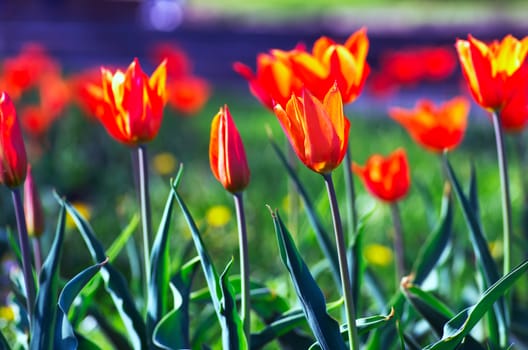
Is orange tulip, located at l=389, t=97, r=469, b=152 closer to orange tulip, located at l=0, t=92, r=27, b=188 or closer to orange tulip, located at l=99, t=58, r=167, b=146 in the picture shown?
orange tulip, located at l=99, t=58, r=167, b=146

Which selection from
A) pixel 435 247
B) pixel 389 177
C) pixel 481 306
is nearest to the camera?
pixel 481 306

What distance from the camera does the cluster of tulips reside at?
1.21 metres

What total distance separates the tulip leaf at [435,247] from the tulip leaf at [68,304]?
71 cm

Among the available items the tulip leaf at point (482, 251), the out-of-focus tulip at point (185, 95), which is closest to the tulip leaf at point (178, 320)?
the tulip leaf at point (482, 251)

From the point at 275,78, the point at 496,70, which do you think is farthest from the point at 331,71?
the point at 496,70

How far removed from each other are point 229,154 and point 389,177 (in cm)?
70

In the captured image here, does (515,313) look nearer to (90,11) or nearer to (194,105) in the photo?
(194,105)

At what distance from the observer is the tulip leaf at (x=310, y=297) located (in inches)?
49.1

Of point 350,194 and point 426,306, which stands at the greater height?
point 350,194

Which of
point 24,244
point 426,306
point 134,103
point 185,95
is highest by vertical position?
point 185,95

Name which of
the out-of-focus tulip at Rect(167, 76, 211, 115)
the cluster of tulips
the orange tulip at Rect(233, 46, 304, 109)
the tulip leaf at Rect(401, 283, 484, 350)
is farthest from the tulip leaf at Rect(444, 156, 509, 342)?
the out-of-focus tulip at Rect(167, 76, 211, 115)

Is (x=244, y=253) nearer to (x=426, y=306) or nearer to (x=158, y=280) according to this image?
(x=158, y=280)

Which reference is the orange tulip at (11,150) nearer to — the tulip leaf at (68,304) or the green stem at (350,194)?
the tulip leaf at (68,304)

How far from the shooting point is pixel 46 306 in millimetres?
1359
